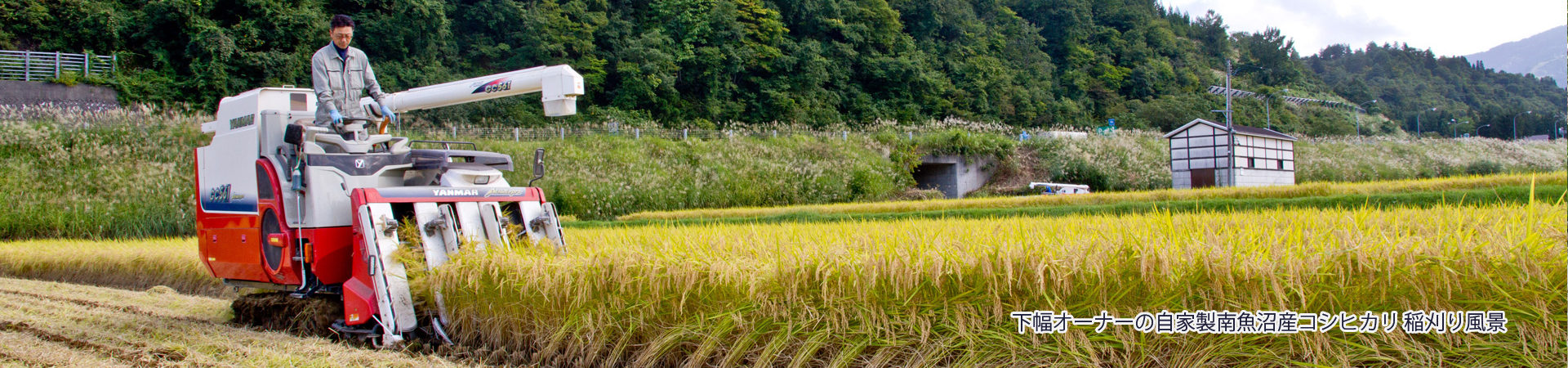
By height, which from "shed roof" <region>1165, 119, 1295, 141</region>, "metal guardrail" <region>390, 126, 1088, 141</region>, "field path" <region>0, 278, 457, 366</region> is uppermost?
"metal guardrail" <region>390, 126, 1088, 141</region>

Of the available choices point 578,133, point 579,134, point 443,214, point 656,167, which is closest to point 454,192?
point 443,214

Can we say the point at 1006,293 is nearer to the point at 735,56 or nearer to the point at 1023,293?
→ the point at 1023,293

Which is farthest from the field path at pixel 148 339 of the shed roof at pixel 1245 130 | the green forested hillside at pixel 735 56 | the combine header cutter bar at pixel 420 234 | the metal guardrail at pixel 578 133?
the green forested hillside at pixel 735 56

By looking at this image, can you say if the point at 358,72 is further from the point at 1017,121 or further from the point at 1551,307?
the point at 1017,121

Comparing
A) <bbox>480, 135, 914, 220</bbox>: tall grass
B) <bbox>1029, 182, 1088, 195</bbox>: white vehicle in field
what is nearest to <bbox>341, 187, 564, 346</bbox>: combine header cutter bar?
<bbox>480, 135, 914, 220</bbox>: tall grass

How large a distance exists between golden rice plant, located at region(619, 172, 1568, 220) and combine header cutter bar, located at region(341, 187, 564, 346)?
804cm

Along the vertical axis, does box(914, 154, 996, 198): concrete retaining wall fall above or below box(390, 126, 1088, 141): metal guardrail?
below

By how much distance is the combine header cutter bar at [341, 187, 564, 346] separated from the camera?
4.91m

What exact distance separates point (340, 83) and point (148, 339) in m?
1.98

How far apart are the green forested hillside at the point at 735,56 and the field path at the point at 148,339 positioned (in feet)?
79.5

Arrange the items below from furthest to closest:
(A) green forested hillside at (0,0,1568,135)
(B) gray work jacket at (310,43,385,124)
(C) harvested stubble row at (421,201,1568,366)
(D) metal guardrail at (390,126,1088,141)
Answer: (A) green forested hillside at (0,0,1568,135)
(D) metal guardrail at (390,126,1088,141)
(B) gray work jacket at (310,43,385,124)
(C) harvested stubble row at (421,201,1568,366)

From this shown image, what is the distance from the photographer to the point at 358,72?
590 cm

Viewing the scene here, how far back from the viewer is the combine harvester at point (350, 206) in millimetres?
5035

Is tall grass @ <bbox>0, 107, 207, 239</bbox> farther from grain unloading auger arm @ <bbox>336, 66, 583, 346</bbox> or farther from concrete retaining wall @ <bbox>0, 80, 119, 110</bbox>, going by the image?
grain unloading auger arm @ <bbox>336, 66, 583, 346</bbox>
